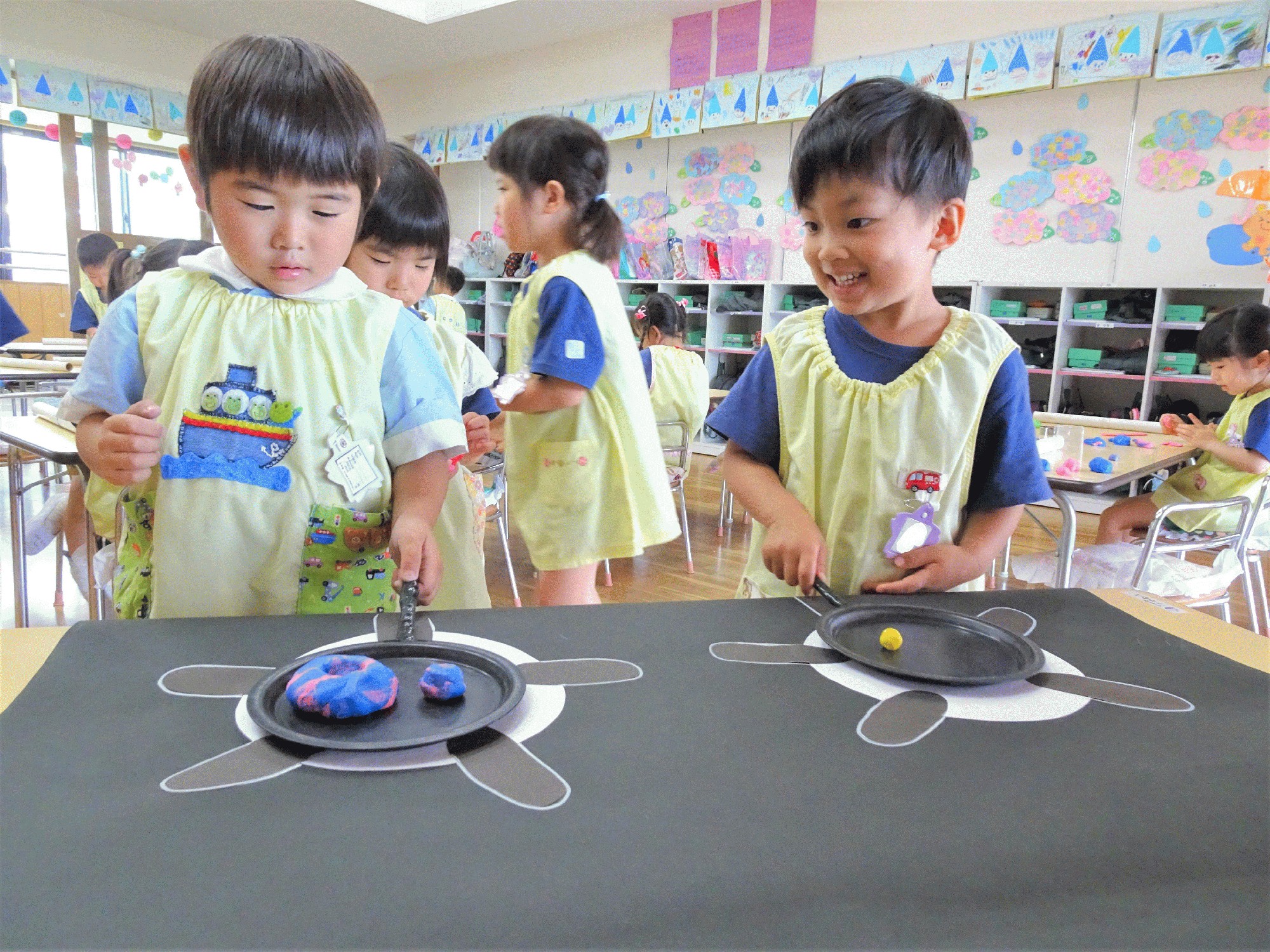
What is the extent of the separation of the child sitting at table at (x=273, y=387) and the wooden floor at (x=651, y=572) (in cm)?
163

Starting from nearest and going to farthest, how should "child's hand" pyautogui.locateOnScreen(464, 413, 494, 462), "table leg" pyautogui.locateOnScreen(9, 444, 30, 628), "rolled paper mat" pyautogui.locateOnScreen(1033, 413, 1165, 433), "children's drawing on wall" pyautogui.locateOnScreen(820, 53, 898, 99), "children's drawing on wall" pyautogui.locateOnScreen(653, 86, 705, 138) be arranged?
"child's hand" pyautogui.locateOnScreen(464, 413, 494, 462) → "table leg" pyautogui.locateOnScreen(9, 444, 30, 628) → "rolled paper mat" pyautogui.locateOnScreen(1033, 413, 1165, 433) → "children's drawing on wall" pyautogui.locateOnScreen(820, 53, 898, 99) → "children's drawing on wall" pyautogui.locateOnScreen(653, 86, 705, 138)

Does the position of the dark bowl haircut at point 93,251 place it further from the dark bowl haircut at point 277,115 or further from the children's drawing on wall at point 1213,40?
the children's drawing on wall at point 1213,40

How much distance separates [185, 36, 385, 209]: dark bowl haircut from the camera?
0.82m

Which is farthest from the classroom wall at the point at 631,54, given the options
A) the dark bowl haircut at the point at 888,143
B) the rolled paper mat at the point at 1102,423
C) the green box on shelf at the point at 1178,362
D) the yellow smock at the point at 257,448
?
the yellow smock at the point at 257,448

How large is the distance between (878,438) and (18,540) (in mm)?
2204

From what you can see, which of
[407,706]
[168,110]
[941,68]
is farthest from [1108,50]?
[168,110]

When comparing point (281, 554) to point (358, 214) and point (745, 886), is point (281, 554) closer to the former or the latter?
point (358, 214)

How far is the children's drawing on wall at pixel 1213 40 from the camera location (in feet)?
13.8

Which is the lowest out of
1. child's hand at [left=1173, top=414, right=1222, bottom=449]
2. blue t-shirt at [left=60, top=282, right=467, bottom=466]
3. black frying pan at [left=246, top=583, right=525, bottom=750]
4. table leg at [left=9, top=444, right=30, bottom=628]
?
table leg at [left=9, top=444, right=30, bottom=628]

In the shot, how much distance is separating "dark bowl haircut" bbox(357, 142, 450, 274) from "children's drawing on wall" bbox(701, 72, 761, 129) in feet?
16.6

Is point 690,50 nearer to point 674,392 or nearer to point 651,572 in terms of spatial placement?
point 674,392

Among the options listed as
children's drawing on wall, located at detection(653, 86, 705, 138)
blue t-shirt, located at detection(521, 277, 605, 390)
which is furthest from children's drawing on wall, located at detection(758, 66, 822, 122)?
blue t-shirt, located at detection(521, 277, 605, 390)

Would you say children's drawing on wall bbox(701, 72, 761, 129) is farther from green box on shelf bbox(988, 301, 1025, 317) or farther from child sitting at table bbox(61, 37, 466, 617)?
child sitting at table bbox(61, 37, 466, 617)

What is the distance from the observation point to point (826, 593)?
820mm
